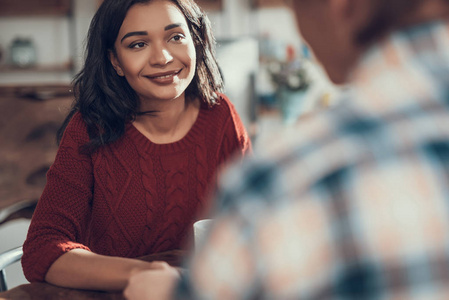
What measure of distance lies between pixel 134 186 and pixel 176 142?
5.9 inches

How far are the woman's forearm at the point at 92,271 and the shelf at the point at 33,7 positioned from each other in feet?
14.8

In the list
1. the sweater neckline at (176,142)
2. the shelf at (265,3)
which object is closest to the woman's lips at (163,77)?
the sweater neckline at (176,142)

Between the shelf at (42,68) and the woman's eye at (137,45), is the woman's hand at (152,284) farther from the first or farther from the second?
the shelf at (42,68)

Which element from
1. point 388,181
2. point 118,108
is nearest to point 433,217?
point 388,181

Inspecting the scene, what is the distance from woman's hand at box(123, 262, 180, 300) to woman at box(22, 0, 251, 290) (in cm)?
39

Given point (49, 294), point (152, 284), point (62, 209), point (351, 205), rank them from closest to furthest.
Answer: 1. point (351, 205)
2. point (152, 284)
3. point (49, 294)
4. point (62, 209)

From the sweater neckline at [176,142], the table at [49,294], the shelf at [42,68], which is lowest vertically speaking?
the table at [49,294]

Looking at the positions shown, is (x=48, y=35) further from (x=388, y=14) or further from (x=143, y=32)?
(x=388, y=14)

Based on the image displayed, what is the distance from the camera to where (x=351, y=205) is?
329 millimetres

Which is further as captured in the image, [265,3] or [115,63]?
[265,3]

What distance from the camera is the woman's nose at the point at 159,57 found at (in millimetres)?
1114

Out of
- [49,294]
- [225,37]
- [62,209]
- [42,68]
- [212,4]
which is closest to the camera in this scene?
[49,294]

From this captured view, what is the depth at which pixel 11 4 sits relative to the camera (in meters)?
4.91

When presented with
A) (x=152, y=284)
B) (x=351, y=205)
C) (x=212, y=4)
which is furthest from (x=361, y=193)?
(x=212, y=4)
